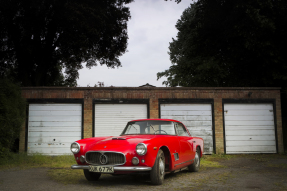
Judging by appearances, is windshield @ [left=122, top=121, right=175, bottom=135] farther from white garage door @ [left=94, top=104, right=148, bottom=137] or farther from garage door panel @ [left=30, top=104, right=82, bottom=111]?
garage door panel @ [left=30, top=104, right=82, bottom=111]

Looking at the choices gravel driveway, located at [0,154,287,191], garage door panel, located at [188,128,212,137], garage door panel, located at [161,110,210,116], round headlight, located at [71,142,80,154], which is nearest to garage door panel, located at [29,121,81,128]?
garage door panel, located at [161,110,210,116]

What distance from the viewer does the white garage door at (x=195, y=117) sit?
1438 centimetres

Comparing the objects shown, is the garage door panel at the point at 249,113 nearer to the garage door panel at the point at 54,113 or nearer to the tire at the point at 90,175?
the garage door panel at the point at 54,113

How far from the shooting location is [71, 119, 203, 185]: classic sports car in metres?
5.85

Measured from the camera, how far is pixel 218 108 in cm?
1452

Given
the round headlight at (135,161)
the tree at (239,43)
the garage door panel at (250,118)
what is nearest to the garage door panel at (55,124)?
the garage door panel at (250,118)

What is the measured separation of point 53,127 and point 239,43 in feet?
43.1

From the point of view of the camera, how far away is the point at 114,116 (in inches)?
560

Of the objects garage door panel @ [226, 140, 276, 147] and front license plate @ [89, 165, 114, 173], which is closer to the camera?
front license plate @ [89, 165, 114, 173]

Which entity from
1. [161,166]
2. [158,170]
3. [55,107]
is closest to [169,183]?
[161,166]

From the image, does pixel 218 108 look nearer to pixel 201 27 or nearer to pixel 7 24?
pixel 201 27

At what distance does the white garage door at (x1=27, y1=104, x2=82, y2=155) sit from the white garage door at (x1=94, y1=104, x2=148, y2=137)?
3.04ft

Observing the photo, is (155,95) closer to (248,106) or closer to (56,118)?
(248,106)

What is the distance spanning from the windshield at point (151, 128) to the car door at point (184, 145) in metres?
0.29
